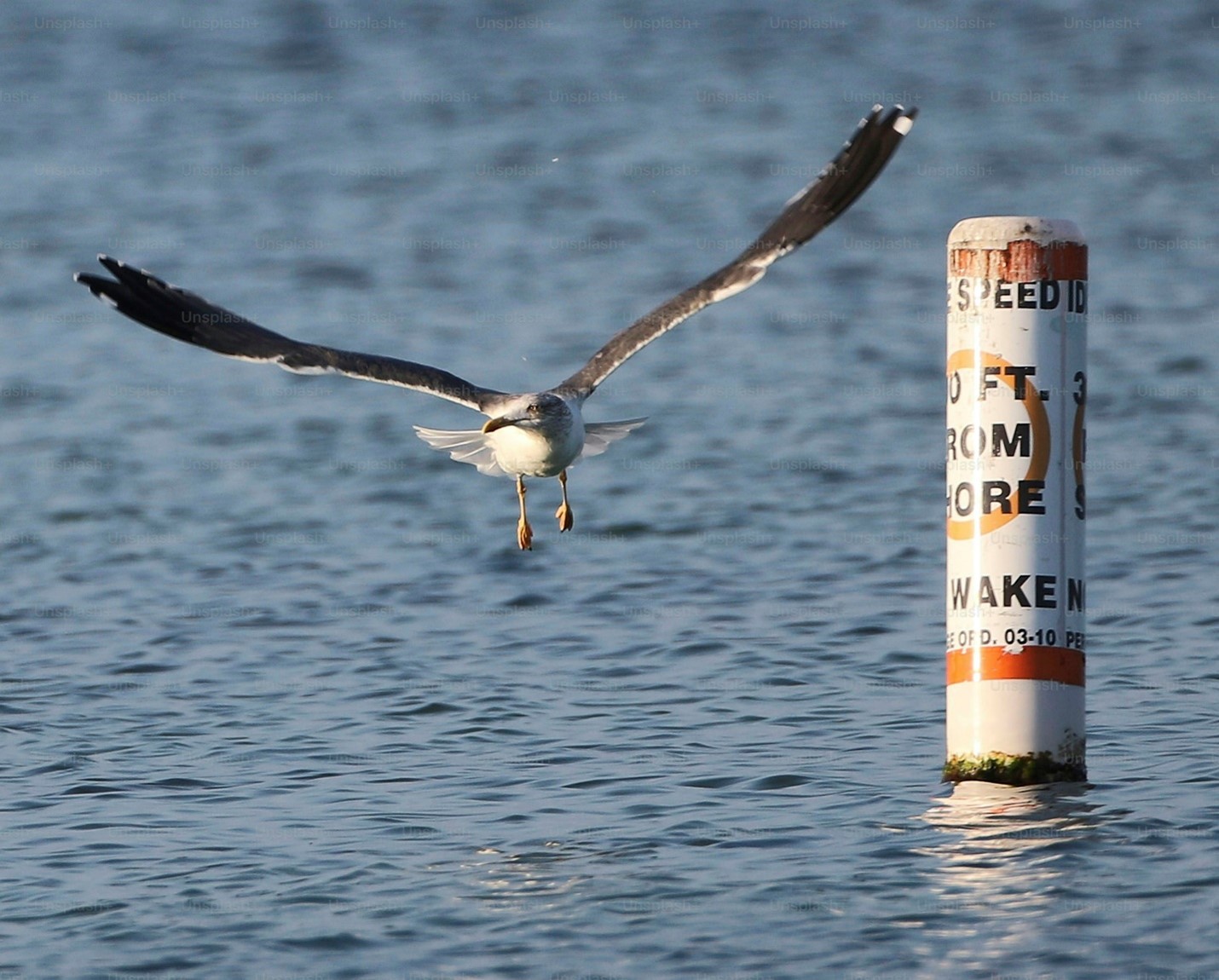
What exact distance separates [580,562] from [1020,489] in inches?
245

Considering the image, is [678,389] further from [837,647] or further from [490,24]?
[490,24]

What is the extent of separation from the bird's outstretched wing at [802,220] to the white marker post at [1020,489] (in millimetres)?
1441

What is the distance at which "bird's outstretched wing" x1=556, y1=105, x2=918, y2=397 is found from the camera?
417 inches

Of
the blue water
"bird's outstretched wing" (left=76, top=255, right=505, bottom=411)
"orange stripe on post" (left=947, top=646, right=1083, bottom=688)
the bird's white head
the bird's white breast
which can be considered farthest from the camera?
the bird's white breast

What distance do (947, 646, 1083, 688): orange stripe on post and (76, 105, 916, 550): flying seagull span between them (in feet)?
7.58

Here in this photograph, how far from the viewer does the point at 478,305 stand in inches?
952

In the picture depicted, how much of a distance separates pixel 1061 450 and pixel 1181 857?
73.4 inches

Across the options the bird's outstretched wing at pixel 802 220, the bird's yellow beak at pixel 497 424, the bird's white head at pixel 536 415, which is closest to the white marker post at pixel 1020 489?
the bird's outstretched wing at pixel 802 220

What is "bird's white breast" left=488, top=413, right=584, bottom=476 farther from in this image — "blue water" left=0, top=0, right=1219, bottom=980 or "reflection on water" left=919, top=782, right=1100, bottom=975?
"reflection on water" left=919, top=782, right=1100, bottom=975

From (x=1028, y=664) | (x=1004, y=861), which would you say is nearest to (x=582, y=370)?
(x=1028, y=664)

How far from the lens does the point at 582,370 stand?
11.1 metres

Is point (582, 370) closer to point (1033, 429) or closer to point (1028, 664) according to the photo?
point (1033, 429)

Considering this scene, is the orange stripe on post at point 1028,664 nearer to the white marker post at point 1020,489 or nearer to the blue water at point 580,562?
the white marker post at point 1020,489

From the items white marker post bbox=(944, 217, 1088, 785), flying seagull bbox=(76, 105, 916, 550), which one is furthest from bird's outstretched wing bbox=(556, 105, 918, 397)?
white marker post bbox=(944, 217, 1088, 785)
